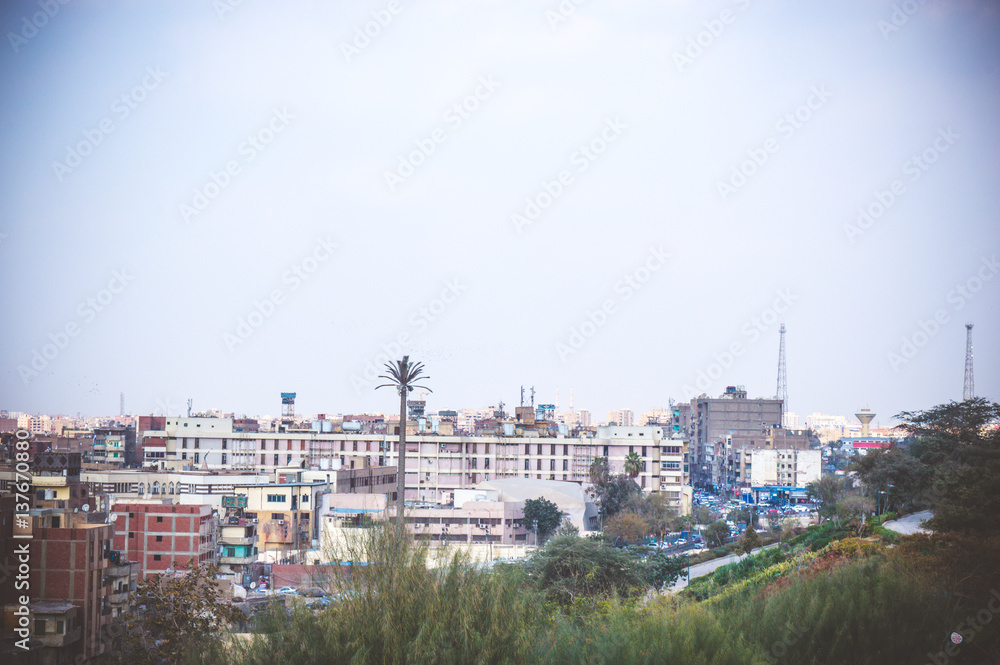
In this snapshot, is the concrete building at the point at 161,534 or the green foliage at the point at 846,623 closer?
the green foliage at the point at 846,623

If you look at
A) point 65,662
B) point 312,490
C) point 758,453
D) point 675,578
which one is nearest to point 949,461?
point 675,578

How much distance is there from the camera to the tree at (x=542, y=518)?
4928cm

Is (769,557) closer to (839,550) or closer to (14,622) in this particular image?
(839,550)

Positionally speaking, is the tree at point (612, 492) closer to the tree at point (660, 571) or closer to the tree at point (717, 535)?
the tree at point (717, 535)

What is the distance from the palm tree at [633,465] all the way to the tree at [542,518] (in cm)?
1449

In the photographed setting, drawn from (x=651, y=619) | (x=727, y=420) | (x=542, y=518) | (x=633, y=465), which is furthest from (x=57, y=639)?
(x=727, y=420)

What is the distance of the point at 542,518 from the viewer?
4950 centimetres

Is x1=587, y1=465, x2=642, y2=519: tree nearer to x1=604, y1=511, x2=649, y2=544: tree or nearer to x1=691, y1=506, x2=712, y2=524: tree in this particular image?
x1=691, y1=506, x2=712, y2=524: tree

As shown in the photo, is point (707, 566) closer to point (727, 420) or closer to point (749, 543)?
point (749, 543)

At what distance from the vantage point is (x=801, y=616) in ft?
52.1

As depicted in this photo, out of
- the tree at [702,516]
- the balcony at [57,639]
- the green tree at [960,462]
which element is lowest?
the tree at [702,516]

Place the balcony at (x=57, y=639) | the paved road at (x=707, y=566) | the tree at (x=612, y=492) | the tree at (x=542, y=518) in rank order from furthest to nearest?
the tree at (x=612, y=492)
the tree at (x=542, y=518)
the paved road at (x=707, y=566)
the balcony at (x=57, y=639)

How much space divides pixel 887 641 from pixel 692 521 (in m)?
46.2

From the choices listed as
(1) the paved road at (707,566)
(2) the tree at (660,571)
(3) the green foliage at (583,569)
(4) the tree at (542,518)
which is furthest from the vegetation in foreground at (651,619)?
(4) the tree at (542,518)
